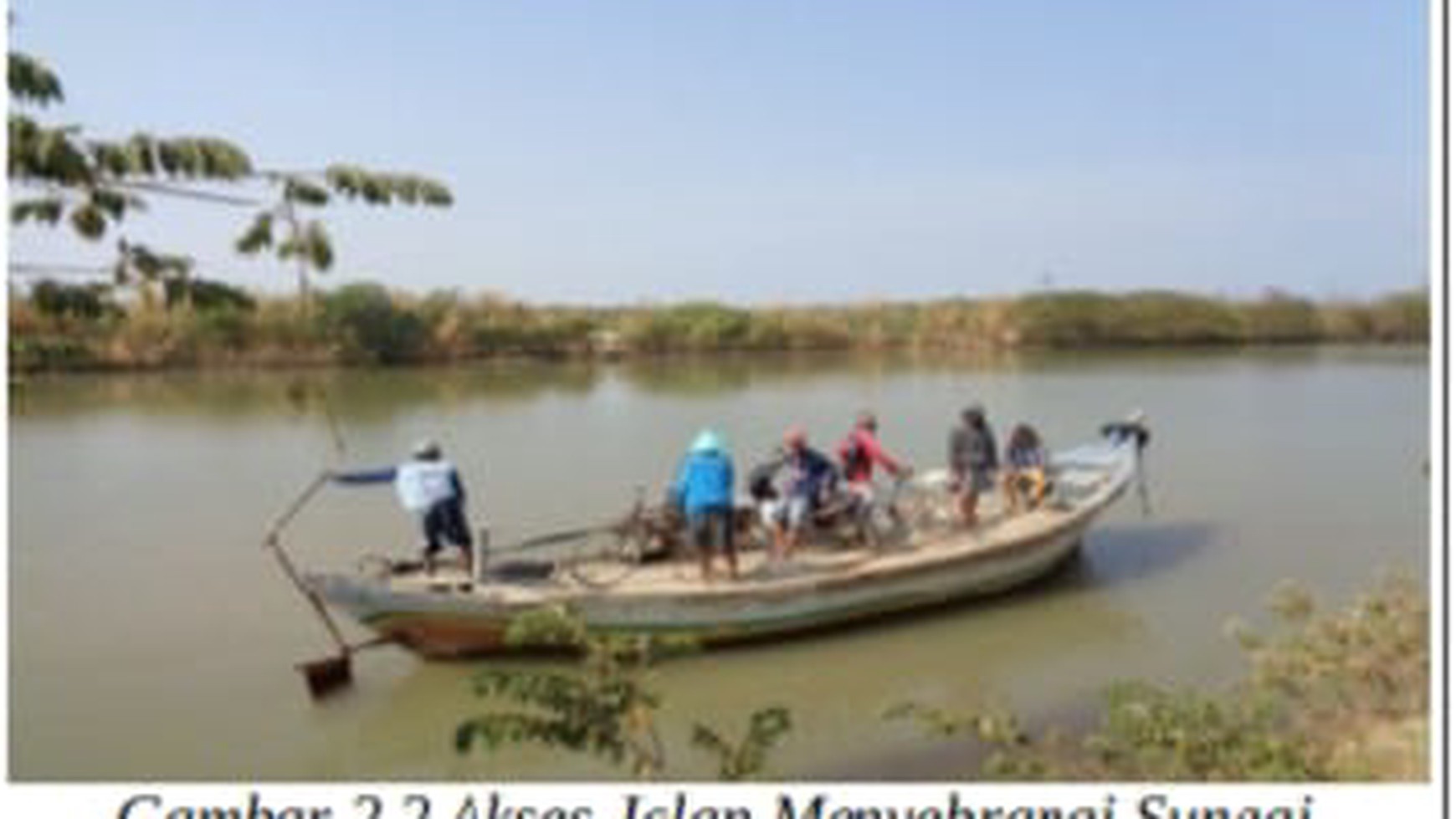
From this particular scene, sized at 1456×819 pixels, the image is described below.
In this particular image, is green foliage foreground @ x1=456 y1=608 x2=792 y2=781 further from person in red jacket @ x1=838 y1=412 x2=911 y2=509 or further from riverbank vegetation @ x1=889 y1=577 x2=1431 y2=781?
person in red jacket @ x1=838 y1=412 x2=911 y2=509

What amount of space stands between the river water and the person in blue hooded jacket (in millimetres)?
674

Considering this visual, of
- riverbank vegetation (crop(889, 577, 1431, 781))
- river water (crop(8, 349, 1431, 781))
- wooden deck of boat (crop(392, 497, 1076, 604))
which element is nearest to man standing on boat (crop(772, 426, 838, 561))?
wooden deck of boat (crop(392, 497, 1076, 604))

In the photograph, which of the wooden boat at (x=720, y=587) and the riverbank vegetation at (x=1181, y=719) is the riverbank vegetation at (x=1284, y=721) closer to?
the riverbank vegetation at (x=1181, y=719)

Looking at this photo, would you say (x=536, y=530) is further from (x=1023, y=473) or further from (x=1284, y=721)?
(x=1284, y=721)

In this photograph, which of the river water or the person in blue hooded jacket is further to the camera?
the person in blue hooded jacket

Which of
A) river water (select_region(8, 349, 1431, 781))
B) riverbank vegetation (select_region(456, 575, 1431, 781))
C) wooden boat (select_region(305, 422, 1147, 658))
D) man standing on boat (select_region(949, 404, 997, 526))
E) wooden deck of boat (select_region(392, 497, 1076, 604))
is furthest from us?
man standing on boat (select_region(949, 404, 997, 526))

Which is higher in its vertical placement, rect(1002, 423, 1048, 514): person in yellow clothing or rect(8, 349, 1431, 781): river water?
rect(1002, 423, 1048, 514): person in yellow clothing

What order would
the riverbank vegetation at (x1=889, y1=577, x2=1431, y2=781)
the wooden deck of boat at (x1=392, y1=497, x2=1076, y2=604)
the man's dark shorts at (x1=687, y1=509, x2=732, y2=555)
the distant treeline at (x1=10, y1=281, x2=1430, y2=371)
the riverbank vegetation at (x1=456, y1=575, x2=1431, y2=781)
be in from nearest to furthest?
the riverbank vegetation at (x1=456, y1=575, x2=1431, y2=781)
the riverbank vegetation at (x1=889, y1=577, x2=1431, y2=781)
the wooden deck of boat at (x1=392, y1=497, x2=1076, y2=604)
the man's dark shorts at (x1=687, y1=509, x2=732, y2=555)
the distant treeline at (x1=10, y1=281, x2=1430, y2=371)

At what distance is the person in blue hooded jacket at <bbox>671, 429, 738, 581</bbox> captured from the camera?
8461mm

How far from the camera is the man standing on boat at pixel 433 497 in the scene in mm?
8430

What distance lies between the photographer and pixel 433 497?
8.44 m

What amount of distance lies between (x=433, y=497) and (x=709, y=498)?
1755 mm

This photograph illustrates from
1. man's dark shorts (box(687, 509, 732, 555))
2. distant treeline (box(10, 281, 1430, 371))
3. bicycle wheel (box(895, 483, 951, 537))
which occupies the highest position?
distant treeline (box(10, 281, 1430, 371))
